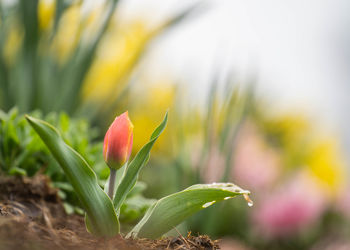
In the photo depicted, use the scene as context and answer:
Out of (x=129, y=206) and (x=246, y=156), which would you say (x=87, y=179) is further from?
(x=246, y=156)

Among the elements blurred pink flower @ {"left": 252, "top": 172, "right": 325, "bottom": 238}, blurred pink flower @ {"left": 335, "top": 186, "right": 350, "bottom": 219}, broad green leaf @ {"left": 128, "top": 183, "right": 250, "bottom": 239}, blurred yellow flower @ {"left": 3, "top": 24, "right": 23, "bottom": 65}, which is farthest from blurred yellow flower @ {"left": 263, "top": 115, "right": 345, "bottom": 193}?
broad green leaf @ {"left": 128, "top": 183, "right": 250, "bottom": 239}

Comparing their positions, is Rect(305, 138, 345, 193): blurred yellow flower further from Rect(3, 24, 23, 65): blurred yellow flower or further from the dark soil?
the dark soil

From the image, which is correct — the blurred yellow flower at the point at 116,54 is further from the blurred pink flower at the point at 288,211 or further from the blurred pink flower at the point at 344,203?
the blurred pink flower at the point at 344,203

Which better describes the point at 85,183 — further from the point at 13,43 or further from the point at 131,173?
the point at 13,43

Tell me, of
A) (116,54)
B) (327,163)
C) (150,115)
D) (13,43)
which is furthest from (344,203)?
(13,43)

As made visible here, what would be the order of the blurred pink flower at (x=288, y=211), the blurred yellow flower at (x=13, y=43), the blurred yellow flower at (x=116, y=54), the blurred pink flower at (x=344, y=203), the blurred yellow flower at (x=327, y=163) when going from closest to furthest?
the blurred yellow flower at (x=13, y=43) → the blurred pink flower at (x=288, y=211) → the blurred pink flower at (x=344, y=203) → the blurred yellow flower at (x=116, y=54) → the blurred yellow flower at (x=327, y=163)

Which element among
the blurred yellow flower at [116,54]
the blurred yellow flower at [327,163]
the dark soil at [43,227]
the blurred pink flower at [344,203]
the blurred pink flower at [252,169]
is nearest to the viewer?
the dark soil at [43,227]

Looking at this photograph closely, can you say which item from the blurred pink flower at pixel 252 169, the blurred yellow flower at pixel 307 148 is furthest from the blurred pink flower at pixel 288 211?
the blurred yellow flower at pixel 307 148
